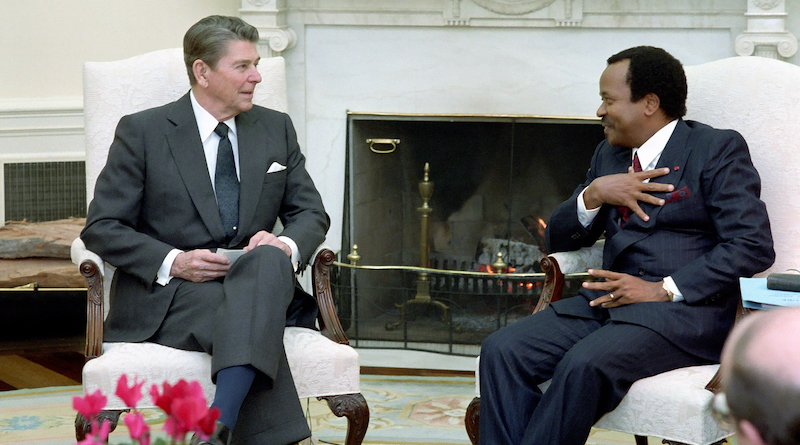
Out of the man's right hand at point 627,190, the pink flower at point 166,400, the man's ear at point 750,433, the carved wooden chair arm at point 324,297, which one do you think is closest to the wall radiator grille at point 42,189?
the carved wooden chair arm at point 324,297

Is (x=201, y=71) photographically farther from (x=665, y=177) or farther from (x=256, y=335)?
(x=665, y=177)

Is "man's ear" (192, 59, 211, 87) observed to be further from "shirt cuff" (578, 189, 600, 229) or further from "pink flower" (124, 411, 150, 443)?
"pink flower" (124, 411, 150, 443)

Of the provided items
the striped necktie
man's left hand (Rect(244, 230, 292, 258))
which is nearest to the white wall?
the striped necktie

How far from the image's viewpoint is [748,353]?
868 mm

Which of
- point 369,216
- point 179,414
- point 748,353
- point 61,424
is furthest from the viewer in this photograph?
point 369,216

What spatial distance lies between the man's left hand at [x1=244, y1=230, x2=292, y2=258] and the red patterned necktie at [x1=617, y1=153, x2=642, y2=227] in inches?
34.0

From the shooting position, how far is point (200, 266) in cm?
237

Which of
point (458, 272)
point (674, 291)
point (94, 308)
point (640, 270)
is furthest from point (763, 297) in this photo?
point (458, 272)

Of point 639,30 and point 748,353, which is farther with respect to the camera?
point 639,30

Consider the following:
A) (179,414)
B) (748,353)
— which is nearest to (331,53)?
(179,414)

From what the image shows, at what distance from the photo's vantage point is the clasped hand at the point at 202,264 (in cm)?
237

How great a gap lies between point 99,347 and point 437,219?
1.93 metres

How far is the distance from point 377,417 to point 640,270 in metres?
1.14

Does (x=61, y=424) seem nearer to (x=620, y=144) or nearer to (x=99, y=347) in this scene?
Result: (x=99, y=347)
